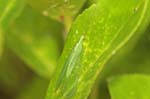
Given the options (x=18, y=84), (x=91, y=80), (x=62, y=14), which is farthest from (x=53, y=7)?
(x=18, y=84)

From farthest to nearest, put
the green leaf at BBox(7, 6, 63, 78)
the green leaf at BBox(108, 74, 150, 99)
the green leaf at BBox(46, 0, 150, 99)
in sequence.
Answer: the green leaf at BBox(7, 6, 63, 78)
the green leaf at BBox(108, 74, 150, 99)
the green leaf at BBox(46, 0, 150, 99)

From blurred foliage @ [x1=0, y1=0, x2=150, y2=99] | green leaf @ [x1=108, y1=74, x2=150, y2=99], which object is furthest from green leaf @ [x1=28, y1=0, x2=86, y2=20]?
green leaf @ [x1=108, y1=74, x2=150, y2=99]

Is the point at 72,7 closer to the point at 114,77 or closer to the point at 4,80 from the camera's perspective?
the point at 114,77

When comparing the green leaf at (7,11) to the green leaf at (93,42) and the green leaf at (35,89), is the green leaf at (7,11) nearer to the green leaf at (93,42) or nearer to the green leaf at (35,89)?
the green leaf at (93,42)

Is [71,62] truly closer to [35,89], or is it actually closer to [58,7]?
[58,7]

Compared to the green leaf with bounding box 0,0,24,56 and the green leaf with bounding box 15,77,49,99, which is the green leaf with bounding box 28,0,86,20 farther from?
the green leaf with bounding box 15,77,49,99

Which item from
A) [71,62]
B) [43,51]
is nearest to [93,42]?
[71,62]

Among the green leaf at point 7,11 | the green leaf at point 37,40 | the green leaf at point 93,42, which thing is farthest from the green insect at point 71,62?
the green leaf at point 37,40

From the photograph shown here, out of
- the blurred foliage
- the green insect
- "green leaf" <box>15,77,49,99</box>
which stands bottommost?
"green leaf" <box>15,77,49,99</box>
